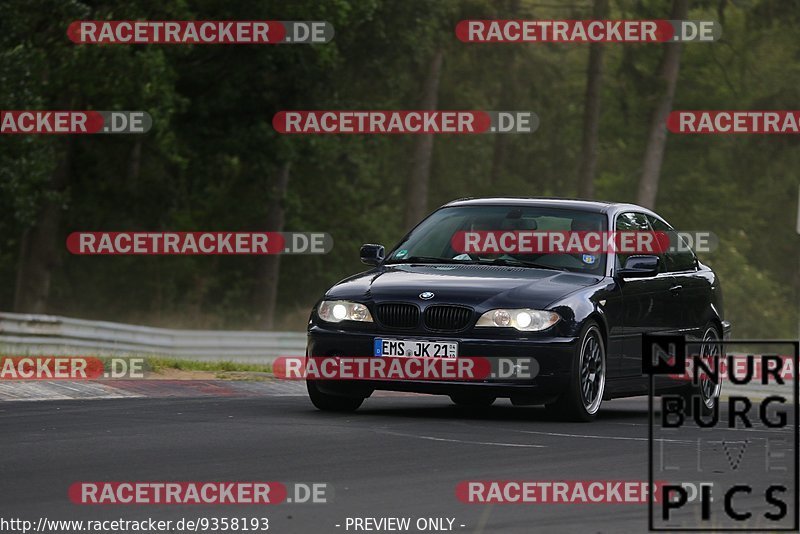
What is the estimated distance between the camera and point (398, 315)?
13.8 meters

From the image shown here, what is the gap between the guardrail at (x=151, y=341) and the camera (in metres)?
27.8

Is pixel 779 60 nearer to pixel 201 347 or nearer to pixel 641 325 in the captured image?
pixel 201 347

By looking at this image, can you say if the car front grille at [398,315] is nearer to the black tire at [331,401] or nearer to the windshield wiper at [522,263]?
the black tire at [331,401]

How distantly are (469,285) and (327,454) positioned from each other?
9.85ft

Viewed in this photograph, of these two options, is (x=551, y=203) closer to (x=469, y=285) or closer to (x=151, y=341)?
(x=469, y=285)

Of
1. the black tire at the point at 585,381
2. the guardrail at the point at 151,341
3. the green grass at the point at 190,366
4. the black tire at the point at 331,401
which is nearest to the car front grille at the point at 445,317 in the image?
the black tire at the point at 585,381

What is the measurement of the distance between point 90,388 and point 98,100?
2232 centimetres

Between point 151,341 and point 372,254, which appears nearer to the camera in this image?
point 372,254

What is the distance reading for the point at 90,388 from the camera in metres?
15.9

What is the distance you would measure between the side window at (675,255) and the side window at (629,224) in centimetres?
24

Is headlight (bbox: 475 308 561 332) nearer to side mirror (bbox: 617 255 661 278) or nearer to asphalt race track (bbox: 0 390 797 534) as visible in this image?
asphalt race track (bbox: 0 390 797 534)

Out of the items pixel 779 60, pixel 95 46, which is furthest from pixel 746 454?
pixel 779 60

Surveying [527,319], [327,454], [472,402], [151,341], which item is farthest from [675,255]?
[151,341]

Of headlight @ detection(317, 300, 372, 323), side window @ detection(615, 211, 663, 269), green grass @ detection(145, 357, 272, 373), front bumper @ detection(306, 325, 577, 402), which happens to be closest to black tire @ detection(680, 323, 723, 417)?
side window @ detection(615, 211, 663, 269)
